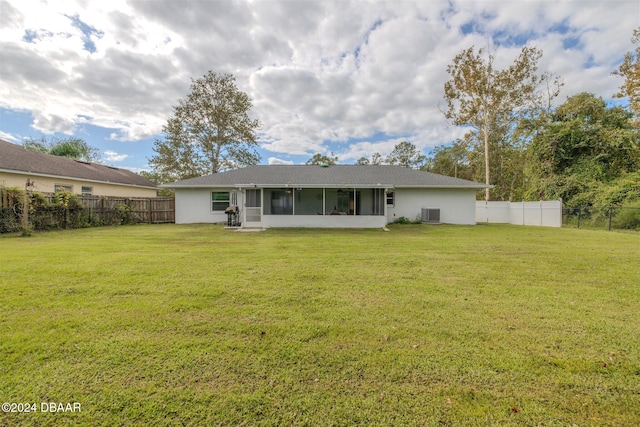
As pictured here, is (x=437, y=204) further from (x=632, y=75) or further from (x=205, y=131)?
(x=205, y=131)

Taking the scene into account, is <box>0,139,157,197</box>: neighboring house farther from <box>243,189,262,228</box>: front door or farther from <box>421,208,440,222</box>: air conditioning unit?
<box>421,208,440,222</box>: air conditioning unit

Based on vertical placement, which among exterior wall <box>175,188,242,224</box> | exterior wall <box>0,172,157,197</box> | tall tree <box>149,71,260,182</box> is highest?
tall tree <box>149,71,260,182</box>

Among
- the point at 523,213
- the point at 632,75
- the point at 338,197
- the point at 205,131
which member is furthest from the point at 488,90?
the point at 205,131

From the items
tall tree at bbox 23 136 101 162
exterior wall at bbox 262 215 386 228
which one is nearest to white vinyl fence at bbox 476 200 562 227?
exterior wall at bbox 262 215 386 228

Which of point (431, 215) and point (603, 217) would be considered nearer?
point (603, 217)

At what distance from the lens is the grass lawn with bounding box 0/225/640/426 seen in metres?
1.80

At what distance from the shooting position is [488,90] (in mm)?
20781

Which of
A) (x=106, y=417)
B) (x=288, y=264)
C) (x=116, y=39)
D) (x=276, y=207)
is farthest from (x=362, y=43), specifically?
(x=106, y=417)

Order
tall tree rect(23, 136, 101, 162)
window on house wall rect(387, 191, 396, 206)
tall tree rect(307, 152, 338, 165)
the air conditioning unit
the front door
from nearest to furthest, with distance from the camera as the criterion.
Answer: the front door < the air conditioning unit < window on house wall rect(387, 191, 396, 206) < tall tree rect(23, 136, 101, 162) < tall tree rect(307, 152, 338, 165)

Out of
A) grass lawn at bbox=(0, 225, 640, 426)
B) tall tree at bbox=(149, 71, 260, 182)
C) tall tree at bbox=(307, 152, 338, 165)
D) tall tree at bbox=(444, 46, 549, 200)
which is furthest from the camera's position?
tall tree at bbox=(307, 152, 338, 165)

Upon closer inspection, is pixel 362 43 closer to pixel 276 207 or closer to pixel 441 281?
pixel 276 207

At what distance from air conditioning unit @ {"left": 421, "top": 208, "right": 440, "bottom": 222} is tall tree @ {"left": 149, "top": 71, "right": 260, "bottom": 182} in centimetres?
1803

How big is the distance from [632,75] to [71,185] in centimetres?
3471

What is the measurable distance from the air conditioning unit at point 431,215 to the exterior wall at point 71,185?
18.8 meters
